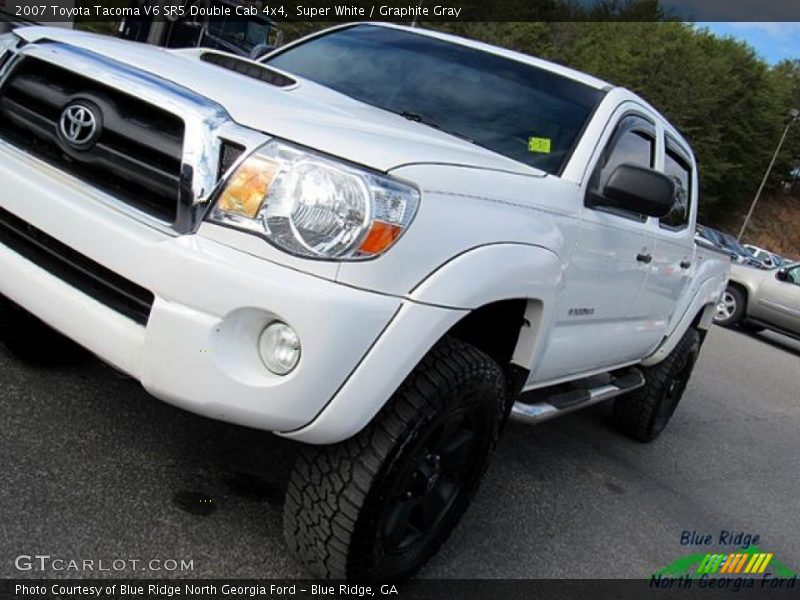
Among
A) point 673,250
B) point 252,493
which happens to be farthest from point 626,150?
point 252,493

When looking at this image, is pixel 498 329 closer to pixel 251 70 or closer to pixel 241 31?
pixel 251 70

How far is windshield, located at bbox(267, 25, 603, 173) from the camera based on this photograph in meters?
3.24

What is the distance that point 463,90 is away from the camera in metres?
3.45

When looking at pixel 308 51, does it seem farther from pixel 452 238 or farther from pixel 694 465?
pixel 694 465

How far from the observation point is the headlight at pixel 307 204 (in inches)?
81.8

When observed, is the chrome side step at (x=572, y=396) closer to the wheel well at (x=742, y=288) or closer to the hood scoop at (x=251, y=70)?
the hood scoop at (x=251, y=70)

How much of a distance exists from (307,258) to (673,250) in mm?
2871

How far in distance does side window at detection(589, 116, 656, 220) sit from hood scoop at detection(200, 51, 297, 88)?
1.27 meters

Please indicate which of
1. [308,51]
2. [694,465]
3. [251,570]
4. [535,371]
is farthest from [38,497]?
[694,465]

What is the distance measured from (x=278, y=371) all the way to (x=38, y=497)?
3.58ft

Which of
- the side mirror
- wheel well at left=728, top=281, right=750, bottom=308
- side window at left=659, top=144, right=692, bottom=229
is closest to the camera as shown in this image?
the side mirror

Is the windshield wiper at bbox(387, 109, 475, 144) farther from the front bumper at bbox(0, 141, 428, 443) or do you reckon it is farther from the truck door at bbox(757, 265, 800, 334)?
the truck door at bbox(757, 265, 800, 334)

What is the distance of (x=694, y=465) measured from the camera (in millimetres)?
5043

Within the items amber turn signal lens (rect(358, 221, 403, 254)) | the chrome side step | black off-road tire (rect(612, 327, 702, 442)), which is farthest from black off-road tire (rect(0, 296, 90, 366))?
black off-road tire (rect(612, 327, 702, 442))
